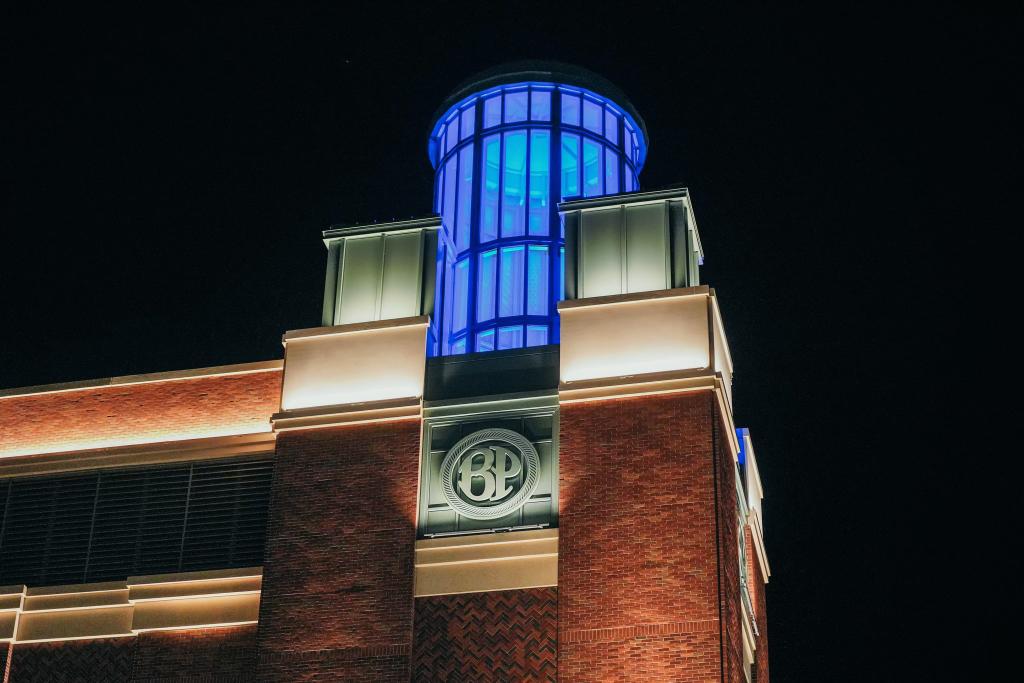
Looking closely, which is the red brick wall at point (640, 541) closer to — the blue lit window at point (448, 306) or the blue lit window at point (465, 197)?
the blue lit window at point (448, 306)

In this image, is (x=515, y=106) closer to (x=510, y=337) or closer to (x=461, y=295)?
(x=461, y=295)

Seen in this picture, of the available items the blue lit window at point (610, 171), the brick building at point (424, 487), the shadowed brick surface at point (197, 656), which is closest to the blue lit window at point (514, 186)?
the brick building at point (424, 487)

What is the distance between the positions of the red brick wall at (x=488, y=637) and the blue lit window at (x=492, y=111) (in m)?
11.6

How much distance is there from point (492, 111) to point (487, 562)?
1147 centimetres

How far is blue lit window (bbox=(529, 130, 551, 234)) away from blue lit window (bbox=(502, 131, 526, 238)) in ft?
0.47

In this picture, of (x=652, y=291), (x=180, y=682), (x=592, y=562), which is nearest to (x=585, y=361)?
(x=652, y=291)

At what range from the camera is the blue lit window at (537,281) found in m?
32.8

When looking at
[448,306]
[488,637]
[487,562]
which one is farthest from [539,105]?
[488,637]

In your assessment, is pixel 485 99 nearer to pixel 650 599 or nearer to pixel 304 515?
pixel 304 515

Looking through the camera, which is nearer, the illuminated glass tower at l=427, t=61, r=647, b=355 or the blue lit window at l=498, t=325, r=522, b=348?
the blue lit window at l=498, t=325, r=522, b=348

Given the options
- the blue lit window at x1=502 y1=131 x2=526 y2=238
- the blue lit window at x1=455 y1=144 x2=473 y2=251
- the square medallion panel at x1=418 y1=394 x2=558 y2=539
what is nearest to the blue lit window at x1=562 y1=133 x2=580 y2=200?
the blue lit window at x1=502 y1=131 x2=526 y2=238

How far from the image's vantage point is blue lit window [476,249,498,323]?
3281cm

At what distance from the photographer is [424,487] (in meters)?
28.8

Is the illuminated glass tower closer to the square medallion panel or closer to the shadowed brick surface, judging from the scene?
the square medallion panel
